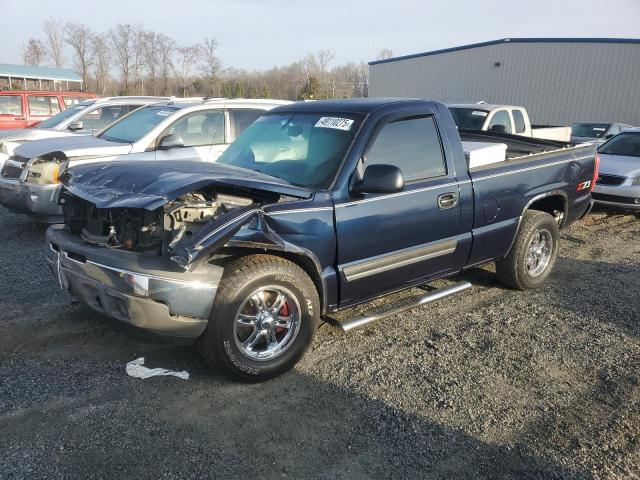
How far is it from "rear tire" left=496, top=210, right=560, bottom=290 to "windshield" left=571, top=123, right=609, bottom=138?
1314 cm

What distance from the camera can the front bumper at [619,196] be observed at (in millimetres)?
8383

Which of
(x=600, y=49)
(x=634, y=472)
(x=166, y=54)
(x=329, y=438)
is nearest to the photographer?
(x=634, y=472)

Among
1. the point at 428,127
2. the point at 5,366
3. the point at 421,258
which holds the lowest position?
the point at 5,366

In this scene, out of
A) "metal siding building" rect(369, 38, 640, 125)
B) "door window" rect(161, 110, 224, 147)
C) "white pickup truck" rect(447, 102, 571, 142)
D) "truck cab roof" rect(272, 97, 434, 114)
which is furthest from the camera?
"metal siding building" rect(369, 38, 640, 125)

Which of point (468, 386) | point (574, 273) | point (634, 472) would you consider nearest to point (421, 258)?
point (468, 386)

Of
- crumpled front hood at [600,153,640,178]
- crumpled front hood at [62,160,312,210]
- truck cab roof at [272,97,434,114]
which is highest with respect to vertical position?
truck cab roof at [272,97,434,114]

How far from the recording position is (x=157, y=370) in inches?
137

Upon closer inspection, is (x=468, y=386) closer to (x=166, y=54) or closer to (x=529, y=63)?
(x=529, y=63)

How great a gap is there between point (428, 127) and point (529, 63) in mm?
25195

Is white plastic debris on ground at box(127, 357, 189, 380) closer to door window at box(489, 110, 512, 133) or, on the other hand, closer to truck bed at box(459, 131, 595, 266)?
truck bed at box(459, 131, 595, 266)

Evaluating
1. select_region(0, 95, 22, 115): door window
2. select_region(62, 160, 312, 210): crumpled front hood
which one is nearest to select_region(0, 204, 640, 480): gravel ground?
select_region(62, 160, 312, 210): crumpled front hood

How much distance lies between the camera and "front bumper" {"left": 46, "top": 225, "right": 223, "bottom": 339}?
9.62 feet

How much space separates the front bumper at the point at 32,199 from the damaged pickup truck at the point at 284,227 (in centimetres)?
291

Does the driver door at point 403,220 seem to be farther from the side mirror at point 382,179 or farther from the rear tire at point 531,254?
the rear tire at point 531,254
